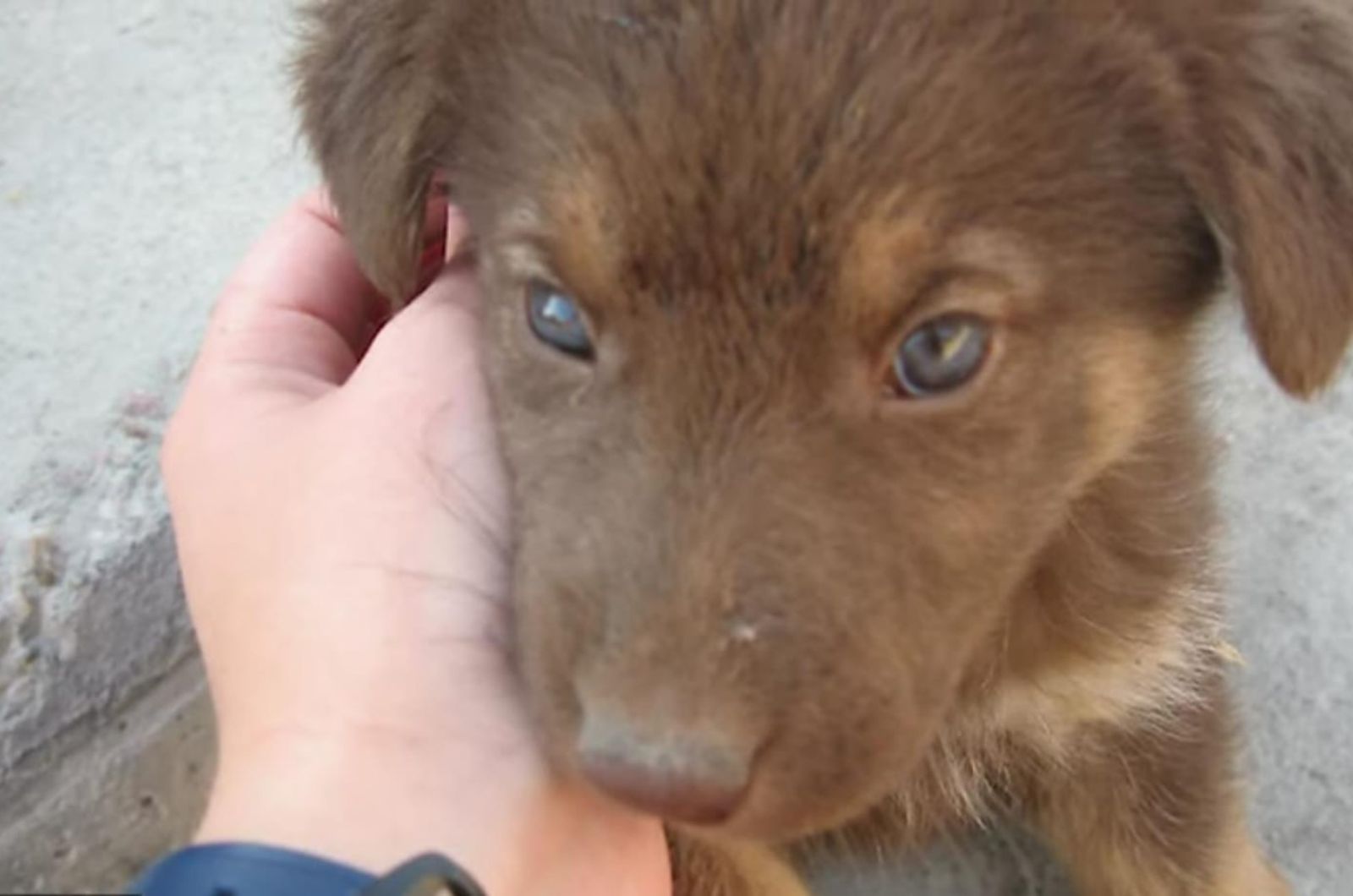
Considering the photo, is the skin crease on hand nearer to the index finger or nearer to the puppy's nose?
the index finger

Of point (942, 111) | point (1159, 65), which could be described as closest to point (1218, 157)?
point (1159, 65)

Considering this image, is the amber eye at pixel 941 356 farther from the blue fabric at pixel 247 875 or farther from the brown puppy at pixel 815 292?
the blue fabric at pixel 247 875

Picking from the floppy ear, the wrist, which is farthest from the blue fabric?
the floppy ear

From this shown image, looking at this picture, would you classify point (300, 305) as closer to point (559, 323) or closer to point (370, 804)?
point (559, 323)

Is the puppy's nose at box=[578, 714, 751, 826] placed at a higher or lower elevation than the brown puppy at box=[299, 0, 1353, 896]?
lower

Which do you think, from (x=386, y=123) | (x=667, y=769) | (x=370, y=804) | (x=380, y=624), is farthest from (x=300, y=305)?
(x=667, y=769)

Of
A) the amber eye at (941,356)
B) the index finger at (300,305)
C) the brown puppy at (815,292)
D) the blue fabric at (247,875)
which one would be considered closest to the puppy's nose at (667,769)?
the brown puppy at (815,292)

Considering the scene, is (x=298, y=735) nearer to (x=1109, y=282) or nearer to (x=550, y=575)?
(x=550, y=575)
